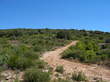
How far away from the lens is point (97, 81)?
314 inches

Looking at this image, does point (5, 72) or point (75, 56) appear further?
point (75, 56)

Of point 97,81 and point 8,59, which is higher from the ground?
point 8,59

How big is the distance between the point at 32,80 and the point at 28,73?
404 millimetres

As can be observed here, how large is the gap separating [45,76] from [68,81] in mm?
1005

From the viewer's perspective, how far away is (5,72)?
900 centimetres

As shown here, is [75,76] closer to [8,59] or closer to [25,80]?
[25,80]

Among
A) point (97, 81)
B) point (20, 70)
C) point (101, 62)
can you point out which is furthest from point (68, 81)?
point (101, 62)

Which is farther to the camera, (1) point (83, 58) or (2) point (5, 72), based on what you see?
(1) point (83, 58)

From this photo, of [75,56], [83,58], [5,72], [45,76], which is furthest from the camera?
[75,56]

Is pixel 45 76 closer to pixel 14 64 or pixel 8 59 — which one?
pixel 14 64

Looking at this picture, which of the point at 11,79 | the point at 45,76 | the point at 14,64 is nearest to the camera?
the point at 45,76

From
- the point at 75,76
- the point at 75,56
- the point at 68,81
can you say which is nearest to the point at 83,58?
the point at 75,56

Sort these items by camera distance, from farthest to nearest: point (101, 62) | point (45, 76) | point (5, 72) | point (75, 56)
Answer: point (75, 56)
point (101, 62)
point (5, 72)
point (45, 76)

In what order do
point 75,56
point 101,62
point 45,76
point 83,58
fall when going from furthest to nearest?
point 75,56
point 83,58
point 101,62
point 45,76
